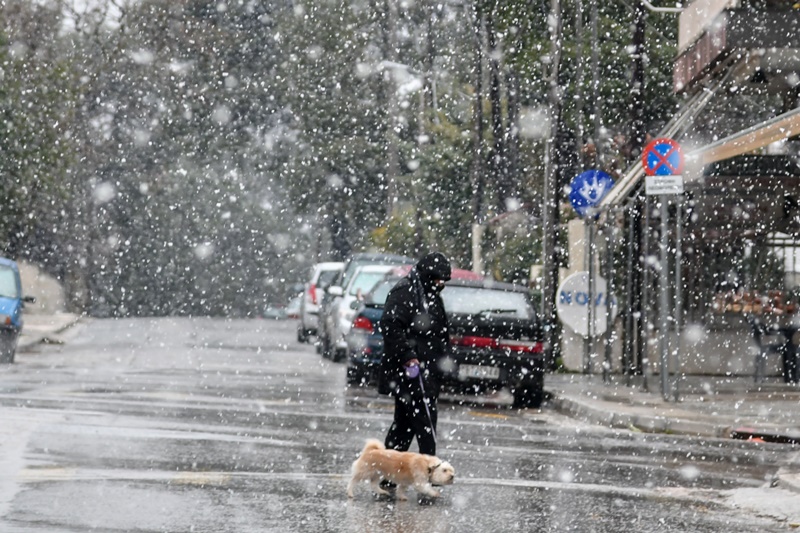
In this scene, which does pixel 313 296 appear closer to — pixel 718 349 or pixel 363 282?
pixel 363 282

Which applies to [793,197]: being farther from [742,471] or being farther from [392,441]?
[392,441]

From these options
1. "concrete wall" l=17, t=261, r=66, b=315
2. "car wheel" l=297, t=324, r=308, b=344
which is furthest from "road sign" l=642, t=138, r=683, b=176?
"concrete wall" l=17, t=261, r=66, b=315

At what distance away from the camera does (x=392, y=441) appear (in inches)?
458

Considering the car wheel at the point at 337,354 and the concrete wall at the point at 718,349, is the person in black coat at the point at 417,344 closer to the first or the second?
the concrete wall at the point at 718,349

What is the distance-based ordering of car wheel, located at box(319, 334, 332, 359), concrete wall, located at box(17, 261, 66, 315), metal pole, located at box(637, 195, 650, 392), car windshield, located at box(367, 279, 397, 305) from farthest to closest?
concrete wall, located at box(17, 261, 66, 315), car wheel, located at box(319, 334, 332, 359), metal pole, located at box(637, 195, 650, 392), car windshield, located at box(367, 279, 397, 305)

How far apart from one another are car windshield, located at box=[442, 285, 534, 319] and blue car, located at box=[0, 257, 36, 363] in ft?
27.3

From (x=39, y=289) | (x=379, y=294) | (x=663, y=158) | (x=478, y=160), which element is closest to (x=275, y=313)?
(x=39, y=289)

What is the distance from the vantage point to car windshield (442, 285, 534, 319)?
20.5 m

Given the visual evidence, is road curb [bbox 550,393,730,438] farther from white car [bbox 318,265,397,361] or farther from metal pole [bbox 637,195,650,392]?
white car [bbox 318,265,397,361]

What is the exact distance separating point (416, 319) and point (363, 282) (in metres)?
17.5

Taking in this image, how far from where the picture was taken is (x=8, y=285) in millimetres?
27984

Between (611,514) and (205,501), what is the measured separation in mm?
2346

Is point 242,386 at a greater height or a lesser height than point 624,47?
lesser

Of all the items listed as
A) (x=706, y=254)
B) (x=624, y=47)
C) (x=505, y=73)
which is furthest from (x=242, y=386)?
(x=505, y=73)
